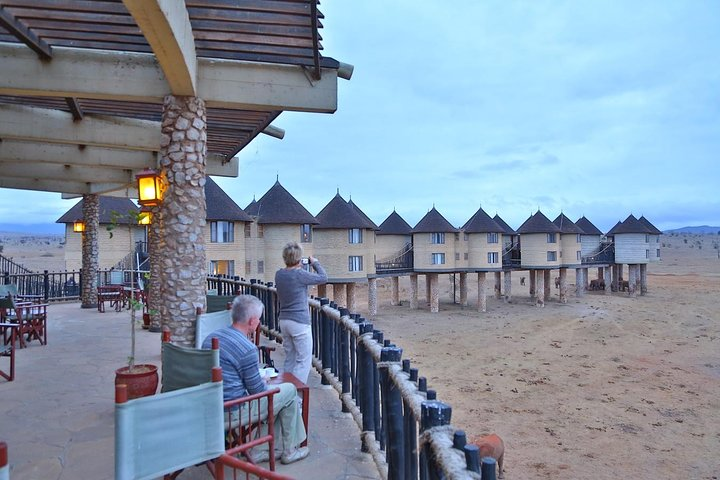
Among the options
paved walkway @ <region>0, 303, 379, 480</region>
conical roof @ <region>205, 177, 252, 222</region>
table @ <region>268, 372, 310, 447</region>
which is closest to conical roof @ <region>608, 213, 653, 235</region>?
conical roof @ <region>205, 177, 252, 222</region>

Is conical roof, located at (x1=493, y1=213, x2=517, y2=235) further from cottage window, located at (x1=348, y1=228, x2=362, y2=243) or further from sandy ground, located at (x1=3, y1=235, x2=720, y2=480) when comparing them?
A: cottage window, located at (x1=348, y1=228, x2=362, y2=243)

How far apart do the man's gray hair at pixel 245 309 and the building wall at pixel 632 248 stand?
1939 inches

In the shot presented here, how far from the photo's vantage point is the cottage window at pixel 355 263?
2914 centimetres

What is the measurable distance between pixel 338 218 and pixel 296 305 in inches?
964

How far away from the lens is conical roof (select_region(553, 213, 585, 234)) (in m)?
42.2

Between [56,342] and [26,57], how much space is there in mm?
5688

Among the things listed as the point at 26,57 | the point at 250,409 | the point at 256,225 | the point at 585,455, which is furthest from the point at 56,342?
the point at 256,225

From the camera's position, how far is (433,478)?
2.21 meters

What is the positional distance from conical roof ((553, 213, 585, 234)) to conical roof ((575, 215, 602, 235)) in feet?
15.2

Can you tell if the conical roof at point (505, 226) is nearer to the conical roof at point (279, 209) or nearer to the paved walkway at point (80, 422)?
the conical roof at point (279, 209)

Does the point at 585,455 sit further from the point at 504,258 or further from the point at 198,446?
the point at 504,258

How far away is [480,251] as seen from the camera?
37094 millimetres

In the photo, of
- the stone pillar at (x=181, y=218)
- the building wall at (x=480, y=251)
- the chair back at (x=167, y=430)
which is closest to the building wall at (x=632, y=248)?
the building wall at (x=480, y=251)

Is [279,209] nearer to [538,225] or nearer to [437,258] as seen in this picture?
[437,258]
